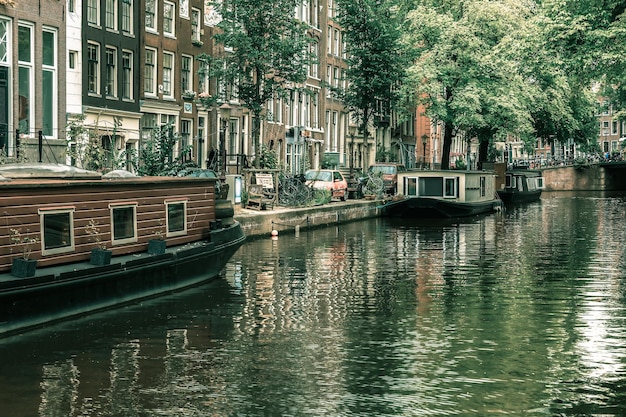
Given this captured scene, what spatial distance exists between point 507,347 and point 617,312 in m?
4.06

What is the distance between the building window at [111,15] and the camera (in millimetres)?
43219

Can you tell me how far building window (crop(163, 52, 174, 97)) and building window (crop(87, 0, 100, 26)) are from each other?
5.83m

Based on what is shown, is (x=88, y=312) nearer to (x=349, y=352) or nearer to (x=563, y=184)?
(x=349, y=352)

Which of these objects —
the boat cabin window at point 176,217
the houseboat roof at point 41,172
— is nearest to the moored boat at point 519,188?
the boat cabin window at point 176,217

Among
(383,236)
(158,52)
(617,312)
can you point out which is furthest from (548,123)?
Answer: (617,312)

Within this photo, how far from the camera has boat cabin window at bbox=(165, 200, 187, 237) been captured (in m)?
20.7

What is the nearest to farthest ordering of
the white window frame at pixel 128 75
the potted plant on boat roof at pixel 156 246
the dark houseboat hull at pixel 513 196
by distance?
the potted plant on boat roof at pixel 156 246 < the white window frame at pixel 128 75 < the dark houseboat hull at pixel 513 196

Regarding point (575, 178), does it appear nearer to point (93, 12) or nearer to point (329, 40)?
point (329, 40)

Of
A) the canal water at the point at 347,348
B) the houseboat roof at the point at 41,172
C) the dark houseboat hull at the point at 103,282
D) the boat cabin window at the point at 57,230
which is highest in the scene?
the houseboat roof at the point at 41,172

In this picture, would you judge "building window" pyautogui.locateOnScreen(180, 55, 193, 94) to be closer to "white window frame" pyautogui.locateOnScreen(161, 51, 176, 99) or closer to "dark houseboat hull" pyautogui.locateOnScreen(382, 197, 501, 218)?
"white window frame" pyautogui.locateOnScreen(161, 51, 176, 99)

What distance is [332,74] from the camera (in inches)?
2955

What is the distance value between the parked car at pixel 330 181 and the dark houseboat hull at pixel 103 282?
2557cm

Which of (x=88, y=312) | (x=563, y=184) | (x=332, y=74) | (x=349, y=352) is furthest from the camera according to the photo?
(x=563, y=184)

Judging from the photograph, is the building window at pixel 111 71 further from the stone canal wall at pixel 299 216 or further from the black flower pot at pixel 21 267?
the black flower pot at pixel 21 267
